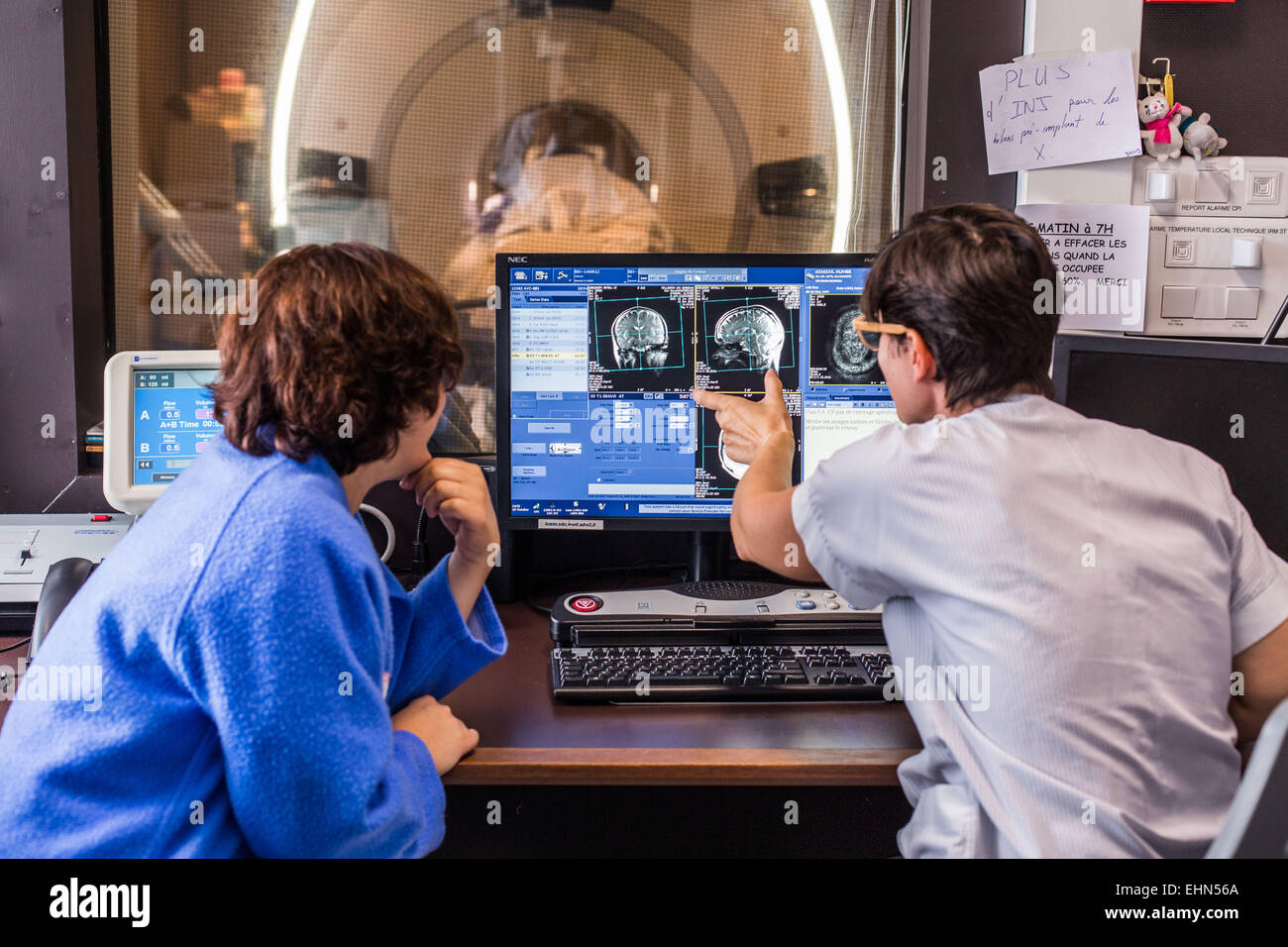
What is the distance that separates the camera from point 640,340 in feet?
4.92

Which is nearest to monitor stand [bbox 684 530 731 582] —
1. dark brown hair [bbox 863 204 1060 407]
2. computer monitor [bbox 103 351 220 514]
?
dark brown hair [bbox 863 204 1060 407]

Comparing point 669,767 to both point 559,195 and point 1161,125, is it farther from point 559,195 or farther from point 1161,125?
point 1161,125

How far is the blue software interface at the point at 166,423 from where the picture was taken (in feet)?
4.96

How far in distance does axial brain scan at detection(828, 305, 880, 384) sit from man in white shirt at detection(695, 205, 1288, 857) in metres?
0.37

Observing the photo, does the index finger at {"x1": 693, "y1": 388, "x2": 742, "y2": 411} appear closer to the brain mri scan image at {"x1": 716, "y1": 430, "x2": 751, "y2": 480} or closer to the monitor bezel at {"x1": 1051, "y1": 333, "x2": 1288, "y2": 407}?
the brain mri scan image at {"x1": 716, "y1": 430, "x2": 751, "y2": 480}

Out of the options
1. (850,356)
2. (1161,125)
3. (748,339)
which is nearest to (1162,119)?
(1161,125)

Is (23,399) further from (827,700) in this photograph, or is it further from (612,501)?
(827,700)

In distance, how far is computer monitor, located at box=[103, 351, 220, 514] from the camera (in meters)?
1.50

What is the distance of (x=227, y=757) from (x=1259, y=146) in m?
1.91

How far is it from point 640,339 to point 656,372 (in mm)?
59

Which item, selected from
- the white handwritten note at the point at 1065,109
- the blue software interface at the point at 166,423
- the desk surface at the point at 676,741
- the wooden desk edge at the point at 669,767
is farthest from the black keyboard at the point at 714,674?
the white handwritten note at the point at 1065,109

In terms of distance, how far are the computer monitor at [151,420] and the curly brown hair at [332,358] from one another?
0.61 metres

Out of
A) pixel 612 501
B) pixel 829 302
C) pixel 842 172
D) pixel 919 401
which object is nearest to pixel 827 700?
pixel 919 401

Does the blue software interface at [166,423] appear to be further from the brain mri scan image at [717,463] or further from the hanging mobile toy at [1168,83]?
the hanging mobile toy at [1168,83]
